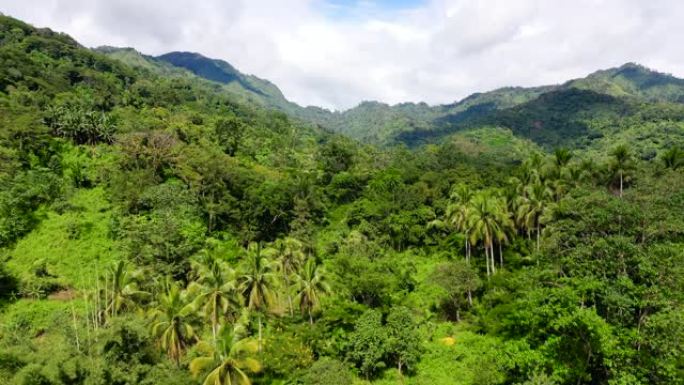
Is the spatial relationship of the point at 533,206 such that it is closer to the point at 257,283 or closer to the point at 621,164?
the point at 621,164

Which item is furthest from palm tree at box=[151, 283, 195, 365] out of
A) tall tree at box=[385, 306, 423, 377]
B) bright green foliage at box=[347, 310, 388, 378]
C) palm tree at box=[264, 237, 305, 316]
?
tall tree at box=[385, 306, 423, 377]

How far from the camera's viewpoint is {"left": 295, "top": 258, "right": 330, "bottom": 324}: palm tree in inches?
1583

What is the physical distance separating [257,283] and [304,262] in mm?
10663

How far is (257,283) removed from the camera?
129 feet

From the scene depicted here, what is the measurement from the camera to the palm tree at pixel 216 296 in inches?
1411

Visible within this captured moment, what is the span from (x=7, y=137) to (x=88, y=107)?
71.1 feet

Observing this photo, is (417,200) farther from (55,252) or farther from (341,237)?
(55,252)

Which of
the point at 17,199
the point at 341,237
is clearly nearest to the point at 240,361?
the point at 341,237

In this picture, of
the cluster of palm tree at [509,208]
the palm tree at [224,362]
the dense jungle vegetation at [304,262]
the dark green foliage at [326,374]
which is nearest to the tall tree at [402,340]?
the dense jungle vegetation at [304,262]

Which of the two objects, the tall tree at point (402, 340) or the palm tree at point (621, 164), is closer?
the tall tree at point (402, 340)

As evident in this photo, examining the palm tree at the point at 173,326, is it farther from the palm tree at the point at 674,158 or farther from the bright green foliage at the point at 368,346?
the palm tree at the point at 674,158

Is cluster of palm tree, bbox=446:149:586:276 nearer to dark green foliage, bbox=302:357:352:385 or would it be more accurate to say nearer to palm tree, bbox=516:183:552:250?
palm tree, bbox=516:183:552:250

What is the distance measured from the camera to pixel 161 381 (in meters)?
24.8

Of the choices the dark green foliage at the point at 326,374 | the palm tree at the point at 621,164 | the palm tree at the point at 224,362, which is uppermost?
the palm tree at the point at 621,164
